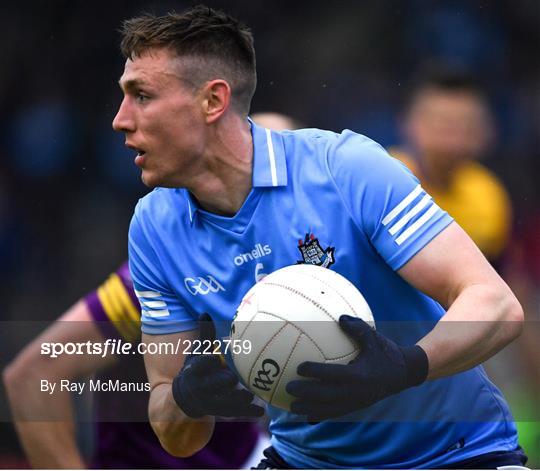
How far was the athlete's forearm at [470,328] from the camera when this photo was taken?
2.92m

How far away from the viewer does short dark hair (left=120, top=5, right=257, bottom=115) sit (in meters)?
3.39

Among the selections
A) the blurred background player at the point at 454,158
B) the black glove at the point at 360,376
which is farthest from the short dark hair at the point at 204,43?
the blurred background player at the point at 454,158

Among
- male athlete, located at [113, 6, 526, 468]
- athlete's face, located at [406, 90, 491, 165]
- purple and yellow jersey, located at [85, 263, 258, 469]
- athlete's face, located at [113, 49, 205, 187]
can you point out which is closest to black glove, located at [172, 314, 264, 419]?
male athlete, located at [113, 6, 526, 468]

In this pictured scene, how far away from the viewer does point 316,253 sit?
3223mm

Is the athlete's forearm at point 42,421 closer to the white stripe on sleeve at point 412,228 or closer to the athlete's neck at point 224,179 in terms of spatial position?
the athlete's neck at point 224,179

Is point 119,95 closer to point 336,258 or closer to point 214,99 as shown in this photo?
point 214,99

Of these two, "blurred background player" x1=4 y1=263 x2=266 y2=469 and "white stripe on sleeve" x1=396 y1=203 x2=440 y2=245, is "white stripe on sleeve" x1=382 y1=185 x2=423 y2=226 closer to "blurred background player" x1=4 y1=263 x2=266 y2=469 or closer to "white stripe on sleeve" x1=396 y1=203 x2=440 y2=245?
"white stripe on sleeve" x1=396 y1=203 x2=440 y2=245

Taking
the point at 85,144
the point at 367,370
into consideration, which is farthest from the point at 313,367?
the point at 85,144

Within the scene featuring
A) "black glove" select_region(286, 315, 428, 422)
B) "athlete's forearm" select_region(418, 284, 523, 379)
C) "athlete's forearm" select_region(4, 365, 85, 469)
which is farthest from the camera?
"athlete's forearm" select_region(4, 365, 85, 469)

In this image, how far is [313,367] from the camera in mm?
2826

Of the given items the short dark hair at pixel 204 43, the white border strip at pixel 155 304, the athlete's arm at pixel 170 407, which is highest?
the short dark hair at pixel 204 43

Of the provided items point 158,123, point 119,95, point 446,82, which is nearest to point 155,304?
point 158,123

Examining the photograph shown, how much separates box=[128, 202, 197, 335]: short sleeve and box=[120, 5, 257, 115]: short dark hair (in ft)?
1.57

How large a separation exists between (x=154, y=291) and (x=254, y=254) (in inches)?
15.3
